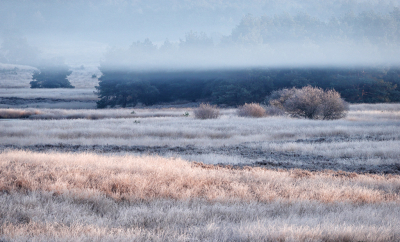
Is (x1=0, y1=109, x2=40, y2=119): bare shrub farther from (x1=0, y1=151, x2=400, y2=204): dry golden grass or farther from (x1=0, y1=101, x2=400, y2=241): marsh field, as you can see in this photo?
(x1=0, y1=151, x2=400, y2=204): dry golden grass

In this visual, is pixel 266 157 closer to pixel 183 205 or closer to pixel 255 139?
pixel 255 139

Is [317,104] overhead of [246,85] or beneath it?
beneath

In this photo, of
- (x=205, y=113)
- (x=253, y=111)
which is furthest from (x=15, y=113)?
(x=253, y=111)

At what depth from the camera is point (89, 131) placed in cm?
1911

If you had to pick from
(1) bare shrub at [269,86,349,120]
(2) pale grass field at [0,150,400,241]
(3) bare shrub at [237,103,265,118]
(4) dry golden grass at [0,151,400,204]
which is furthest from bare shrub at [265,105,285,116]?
(2) pale grass field at [0,150,400,241]

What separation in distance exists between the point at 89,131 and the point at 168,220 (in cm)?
1578

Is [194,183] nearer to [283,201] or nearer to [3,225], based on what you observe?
[283,201]

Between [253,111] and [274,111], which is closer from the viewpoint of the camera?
[253,111]

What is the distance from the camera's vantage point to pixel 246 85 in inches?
2206

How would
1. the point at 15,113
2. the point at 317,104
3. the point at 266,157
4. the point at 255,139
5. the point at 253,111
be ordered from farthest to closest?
the point at 15,113
the point at 253,111
the point at 317,104
the point at 255,139
the point at 266,157

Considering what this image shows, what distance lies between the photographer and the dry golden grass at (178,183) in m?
5.94

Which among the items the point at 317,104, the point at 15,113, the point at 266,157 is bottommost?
the point at 266,157

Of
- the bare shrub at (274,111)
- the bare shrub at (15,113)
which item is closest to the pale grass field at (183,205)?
the bare shrub at (274,111)

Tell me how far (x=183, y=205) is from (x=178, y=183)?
119 centimetres
